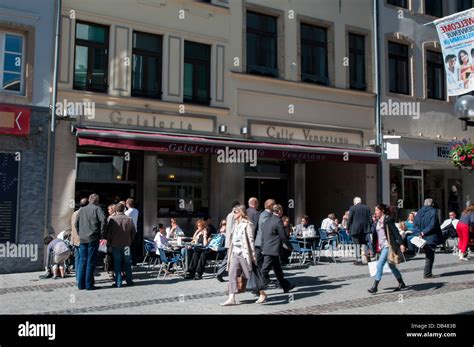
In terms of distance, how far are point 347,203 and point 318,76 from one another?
4609 millimetres

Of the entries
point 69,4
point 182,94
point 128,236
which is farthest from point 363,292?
point 69,4

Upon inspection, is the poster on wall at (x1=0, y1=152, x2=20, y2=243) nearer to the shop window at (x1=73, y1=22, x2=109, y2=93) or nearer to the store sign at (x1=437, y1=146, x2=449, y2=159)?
the shop window at (x1=73, y1=22, x2=109, y2=93)

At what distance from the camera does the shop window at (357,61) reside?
19453 millimetres

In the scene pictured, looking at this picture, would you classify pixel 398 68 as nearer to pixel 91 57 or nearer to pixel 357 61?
pixel 357 61

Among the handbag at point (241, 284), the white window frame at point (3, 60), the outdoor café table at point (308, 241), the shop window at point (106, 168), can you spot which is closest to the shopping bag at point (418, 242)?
the outdoor café table at point (308, 241)

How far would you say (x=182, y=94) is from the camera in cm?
1562

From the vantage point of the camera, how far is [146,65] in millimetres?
15281

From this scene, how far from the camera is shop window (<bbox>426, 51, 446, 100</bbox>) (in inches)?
850

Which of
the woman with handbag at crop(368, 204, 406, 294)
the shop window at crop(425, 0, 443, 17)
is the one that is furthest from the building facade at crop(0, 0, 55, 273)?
the shop window at crop(425, 0, 443, 17)

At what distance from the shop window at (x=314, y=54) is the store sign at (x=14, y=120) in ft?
28.7

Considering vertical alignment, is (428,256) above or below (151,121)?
below

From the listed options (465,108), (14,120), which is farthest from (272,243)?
(14,120)

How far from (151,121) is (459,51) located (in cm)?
802
